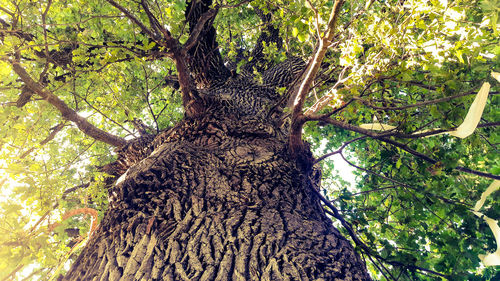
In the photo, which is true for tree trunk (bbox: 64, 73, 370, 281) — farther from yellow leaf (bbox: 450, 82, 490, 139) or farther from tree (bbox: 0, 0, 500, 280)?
yellow leaf (bbox: 450, 82, 490, 139)

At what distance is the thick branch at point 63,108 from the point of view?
281 cm

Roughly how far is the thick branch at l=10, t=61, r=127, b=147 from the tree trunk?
1.61 meters

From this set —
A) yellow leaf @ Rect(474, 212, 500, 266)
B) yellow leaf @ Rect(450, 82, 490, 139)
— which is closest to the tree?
yellow leaf @ Rect(450, 82, 490, 139)

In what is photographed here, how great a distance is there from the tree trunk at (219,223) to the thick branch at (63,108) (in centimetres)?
161

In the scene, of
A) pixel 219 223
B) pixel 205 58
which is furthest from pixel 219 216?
pixel 205 58

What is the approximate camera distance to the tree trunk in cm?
150

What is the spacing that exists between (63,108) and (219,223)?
281 cm

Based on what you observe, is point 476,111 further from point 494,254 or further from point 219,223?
point 219,223

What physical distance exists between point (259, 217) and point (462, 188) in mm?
2281

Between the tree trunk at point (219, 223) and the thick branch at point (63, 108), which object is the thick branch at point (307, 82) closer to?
the tree trunk at point (219, 223)

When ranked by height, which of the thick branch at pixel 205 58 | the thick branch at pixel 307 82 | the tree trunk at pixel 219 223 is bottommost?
the tree trunk at pixel 219 223

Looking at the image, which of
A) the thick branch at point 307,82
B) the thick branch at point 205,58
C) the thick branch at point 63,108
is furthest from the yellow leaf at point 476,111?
the thick branch at point 63,108

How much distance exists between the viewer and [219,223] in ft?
5.90

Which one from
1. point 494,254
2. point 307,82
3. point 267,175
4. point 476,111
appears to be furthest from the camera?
point 267,175
